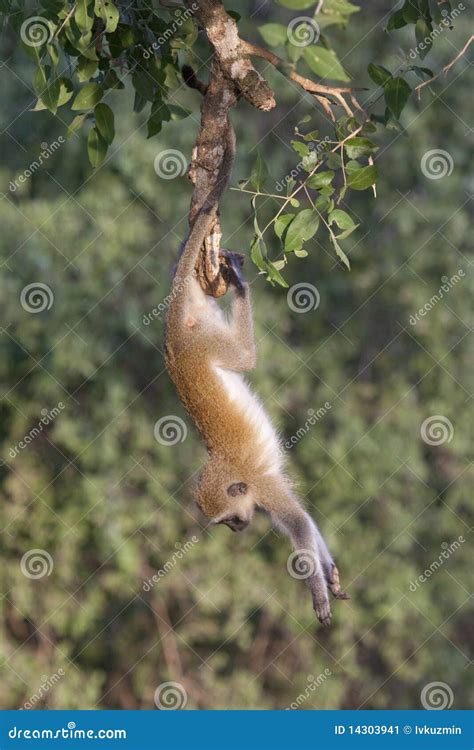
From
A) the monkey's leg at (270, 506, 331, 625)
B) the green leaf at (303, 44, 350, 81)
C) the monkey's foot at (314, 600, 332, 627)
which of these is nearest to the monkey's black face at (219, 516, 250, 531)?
the monkey's leg at (270, 506, 331, 625)

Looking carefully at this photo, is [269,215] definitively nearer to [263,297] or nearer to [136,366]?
[263,297]

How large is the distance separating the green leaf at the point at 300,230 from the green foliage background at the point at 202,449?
14.6ft

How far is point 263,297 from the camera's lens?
8273mm

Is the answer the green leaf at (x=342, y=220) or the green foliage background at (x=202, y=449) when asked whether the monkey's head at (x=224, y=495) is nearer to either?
the green leaf at (x=342, y=220)

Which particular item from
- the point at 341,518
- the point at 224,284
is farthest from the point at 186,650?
the point at 224,284

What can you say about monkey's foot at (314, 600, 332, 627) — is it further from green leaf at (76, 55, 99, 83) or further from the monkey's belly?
green leaf at (76, 55, 99, 83)

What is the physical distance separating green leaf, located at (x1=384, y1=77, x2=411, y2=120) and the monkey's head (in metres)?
1.95

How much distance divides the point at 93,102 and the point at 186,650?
6.16m

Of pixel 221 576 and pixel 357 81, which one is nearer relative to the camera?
pixel 357 81

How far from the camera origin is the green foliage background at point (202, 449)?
26.2 feet

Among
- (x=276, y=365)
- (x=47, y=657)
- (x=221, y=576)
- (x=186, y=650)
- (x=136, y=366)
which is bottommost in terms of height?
(x=47, y=657)

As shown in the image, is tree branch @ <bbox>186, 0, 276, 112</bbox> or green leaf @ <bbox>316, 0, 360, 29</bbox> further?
tree branch @ <bbox>186, 0, 276, 112</bbox>

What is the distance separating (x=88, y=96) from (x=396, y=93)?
3.61 feet

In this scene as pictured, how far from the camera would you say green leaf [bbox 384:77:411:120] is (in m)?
3.26
